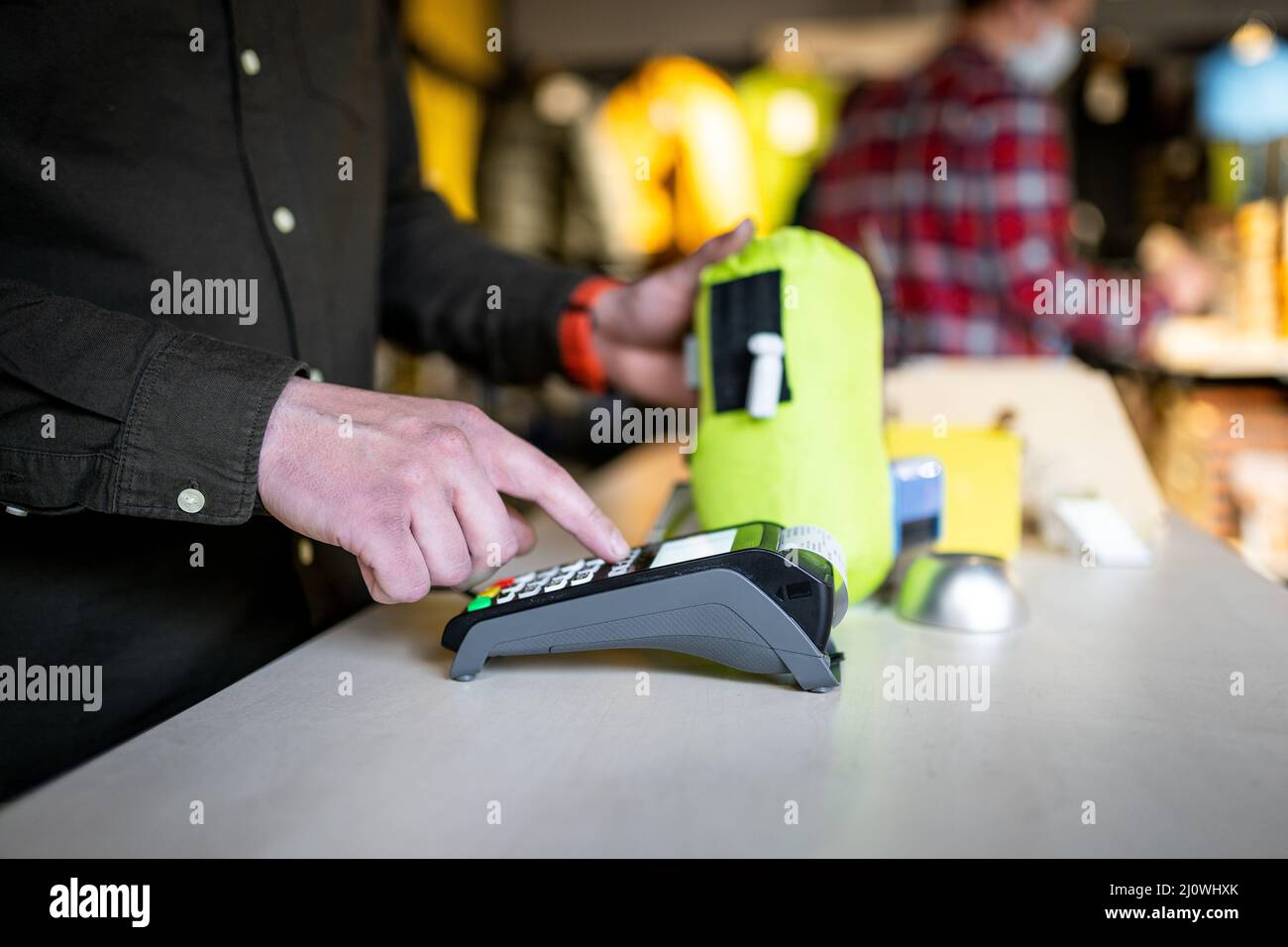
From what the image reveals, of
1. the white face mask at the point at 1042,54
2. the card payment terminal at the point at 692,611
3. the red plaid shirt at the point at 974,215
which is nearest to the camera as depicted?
the card payment terminal at the point at 692,611

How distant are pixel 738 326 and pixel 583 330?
29 centimetres

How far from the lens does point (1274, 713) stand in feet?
1.69

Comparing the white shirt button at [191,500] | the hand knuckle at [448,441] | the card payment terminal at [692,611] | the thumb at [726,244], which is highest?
the thumb at [726,244]

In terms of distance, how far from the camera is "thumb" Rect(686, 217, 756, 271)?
766 millimetres

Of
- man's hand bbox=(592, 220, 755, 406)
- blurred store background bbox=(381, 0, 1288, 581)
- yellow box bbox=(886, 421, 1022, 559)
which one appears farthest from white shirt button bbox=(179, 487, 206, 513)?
blurred store background bbox=(381, 0, 1288, 581)

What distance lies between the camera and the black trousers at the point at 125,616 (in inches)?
26.8

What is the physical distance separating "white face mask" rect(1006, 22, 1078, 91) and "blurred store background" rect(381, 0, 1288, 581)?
950 millimetres

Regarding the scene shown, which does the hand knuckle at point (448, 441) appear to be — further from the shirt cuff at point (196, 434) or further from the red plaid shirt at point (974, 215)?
the red plaid shirt at point (974, 215)

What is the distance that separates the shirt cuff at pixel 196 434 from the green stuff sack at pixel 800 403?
287 millimetres

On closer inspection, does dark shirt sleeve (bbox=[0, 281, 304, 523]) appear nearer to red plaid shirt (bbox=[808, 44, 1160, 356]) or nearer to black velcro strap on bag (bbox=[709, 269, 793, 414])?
black velcro strap on bag (bbox=[709, 269, 793, 414])

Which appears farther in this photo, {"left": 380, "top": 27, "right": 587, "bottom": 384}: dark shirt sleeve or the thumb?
{"left": 380, "top": 27, "right": 587, "bottom": 384}: dark shirt sleeve

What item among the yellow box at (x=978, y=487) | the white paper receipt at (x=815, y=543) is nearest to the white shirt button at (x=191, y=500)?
the white paper receipt at (x=815, y=543)
